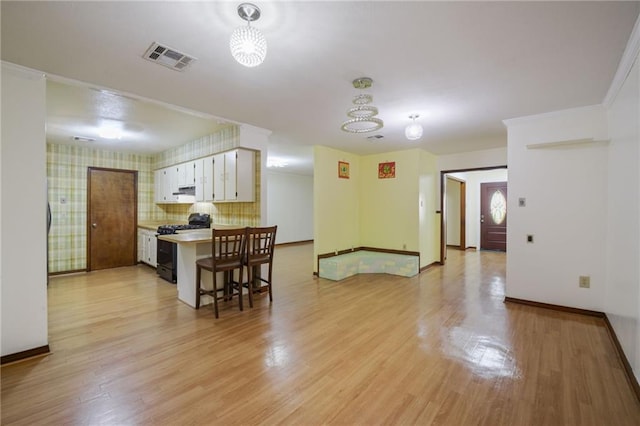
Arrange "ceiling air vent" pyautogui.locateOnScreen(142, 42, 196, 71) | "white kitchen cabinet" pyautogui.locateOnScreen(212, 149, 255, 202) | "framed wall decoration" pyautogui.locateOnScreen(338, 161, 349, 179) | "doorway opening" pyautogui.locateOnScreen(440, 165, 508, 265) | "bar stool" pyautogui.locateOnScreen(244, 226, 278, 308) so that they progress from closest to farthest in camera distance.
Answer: "ceiling air vent" pyautogui.locateOnScreen(142, 42, 196, 71), "bar stool" pyautogui.locateOnScreen(244, 226, 278, 308), "white kitchen cabinet" pyautogui.locateOnScreen(212, 149, 255, 202), "framed wall decoration" pyautogui.locateOnScreen(338, 161, 349, 179), "doorway opening" pyautogui.locateOnScreen(440, 165, 508, 265)

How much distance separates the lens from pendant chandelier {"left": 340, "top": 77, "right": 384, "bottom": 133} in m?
2.70

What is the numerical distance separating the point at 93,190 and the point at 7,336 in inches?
167

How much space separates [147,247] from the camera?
19.3 feet

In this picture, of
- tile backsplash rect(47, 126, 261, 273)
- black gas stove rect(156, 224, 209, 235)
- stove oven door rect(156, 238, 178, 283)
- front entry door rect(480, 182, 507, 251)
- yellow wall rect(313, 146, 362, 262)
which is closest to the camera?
A: stove oven door rect(156, 238, 178, 283)

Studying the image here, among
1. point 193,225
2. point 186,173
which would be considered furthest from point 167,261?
point 186,173

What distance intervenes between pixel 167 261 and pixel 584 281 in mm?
6131

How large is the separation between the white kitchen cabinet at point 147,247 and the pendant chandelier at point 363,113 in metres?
4.49

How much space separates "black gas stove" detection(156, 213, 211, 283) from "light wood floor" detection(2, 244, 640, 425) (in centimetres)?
77

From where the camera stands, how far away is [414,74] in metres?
2.57

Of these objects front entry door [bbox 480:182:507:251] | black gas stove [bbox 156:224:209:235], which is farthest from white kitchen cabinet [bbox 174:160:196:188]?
front entry door [bbox 480:182:507:251]

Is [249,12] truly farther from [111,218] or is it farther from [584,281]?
[111,218]

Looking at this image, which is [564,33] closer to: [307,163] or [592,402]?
[592,402]

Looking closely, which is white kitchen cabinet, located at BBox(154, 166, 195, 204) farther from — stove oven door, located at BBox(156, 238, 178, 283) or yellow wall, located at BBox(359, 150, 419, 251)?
yellow wall, located at BBox(359, 150, 419, 251)

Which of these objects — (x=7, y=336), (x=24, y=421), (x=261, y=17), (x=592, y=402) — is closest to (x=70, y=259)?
(x=7, y=336)
